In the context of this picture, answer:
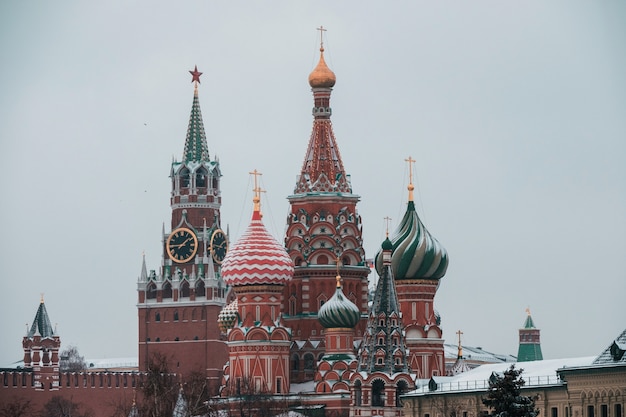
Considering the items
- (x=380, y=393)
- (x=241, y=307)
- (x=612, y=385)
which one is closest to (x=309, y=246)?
(x=241, y=307)

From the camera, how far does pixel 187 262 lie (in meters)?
101

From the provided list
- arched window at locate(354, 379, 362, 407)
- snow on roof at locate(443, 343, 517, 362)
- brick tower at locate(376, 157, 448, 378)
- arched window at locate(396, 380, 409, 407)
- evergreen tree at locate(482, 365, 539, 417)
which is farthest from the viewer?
snow on roof at locate(443, 343, 517, 362)

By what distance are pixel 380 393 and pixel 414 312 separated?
4497mm

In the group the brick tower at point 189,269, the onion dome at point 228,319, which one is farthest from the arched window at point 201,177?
the onion dome at point 228,319

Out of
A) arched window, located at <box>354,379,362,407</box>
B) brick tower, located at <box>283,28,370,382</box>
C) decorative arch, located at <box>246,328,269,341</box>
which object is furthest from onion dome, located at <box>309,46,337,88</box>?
arched window, located at <box>354,379,362,407</box>

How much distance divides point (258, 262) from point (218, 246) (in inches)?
1117

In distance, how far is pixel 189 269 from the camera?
333 feet

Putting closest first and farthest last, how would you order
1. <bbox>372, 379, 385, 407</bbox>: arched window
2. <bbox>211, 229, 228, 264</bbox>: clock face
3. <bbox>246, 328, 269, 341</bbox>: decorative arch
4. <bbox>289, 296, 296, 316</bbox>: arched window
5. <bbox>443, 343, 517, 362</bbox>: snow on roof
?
<bbox>372, 379, 385, 407</bbox>: arched window, <bbox>246, 328, 269, 341</bbox>: decorative arch, <bbox>289, 296, 296, 316</bbox>: arched window, <bbox>211, 229, 228, 264</bbox>: clock face, <bbox>443, 343, 517, 362</bbox>: snow on roof

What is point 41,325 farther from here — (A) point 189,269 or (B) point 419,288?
(B) point 419,288

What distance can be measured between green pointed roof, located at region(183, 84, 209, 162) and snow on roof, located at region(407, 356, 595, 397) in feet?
115

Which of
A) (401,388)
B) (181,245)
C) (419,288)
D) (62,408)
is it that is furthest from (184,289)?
(401,388)

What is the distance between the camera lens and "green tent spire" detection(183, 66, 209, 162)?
101062 millimetres

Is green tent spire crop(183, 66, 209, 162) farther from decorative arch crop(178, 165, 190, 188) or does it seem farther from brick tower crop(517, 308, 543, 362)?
brick tower crop(517, 308, 543, 362)

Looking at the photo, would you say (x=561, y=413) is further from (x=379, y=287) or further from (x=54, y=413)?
(x=54, y=413)
